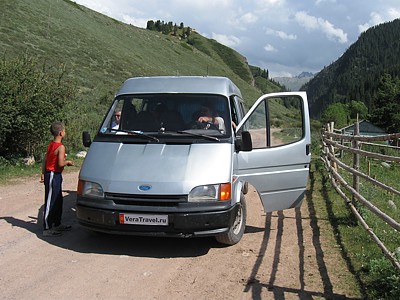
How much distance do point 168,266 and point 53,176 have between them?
2.21m

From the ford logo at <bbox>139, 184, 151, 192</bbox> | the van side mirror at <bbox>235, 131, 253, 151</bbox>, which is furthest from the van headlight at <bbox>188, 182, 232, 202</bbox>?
the van side mirror at <bbox>235, 131, 253, 151</bbox>

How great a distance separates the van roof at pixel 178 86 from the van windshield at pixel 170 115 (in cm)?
9

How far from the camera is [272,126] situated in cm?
682

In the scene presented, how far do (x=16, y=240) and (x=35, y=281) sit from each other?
167 cm

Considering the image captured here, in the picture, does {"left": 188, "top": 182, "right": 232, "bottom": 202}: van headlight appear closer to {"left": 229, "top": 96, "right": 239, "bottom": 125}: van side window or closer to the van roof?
{"left": 229, "top": 96, "right": 239, "bottom": 125}: van side window

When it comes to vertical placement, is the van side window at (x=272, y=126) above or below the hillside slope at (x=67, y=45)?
below

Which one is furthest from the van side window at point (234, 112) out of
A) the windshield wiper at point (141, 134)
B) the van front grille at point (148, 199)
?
the van front grille at point (148, 199)

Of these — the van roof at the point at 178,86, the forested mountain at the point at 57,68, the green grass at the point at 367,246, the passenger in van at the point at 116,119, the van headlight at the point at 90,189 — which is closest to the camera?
the green grass at the point at 367,246

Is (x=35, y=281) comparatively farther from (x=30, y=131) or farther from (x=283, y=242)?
(x=30, y=131)

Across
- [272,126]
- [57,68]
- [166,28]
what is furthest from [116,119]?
[166,28]

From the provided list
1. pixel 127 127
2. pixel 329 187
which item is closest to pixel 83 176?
pixel 127 127

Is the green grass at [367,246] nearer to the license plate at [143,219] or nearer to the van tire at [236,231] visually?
the van tire at [236,231]

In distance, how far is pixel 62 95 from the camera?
1370 centimetres

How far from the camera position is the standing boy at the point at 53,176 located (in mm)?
6199
